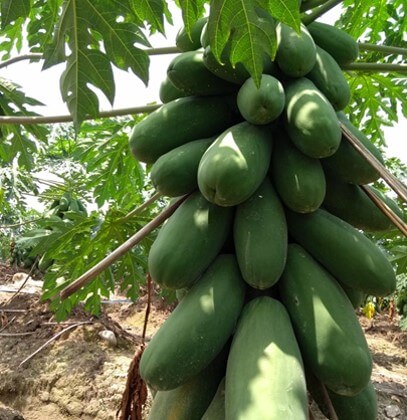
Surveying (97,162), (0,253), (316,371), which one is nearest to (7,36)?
(97,162)

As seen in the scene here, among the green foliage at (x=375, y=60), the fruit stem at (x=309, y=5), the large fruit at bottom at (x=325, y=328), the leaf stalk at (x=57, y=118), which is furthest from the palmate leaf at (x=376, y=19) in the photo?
the large fruit at bottom at (x=325, y=328)

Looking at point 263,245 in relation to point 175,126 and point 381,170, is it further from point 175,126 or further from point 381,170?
point 175,126

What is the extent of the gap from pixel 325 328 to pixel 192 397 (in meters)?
0.35

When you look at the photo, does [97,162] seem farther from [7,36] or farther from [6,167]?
[6,167]

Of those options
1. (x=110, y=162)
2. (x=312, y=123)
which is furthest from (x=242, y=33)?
(x=110, y=162)

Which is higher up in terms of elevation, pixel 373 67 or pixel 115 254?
pixel 373 67

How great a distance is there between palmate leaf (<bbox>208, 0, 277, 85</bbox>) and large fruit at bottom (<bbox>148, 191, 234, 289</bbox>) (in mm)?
361

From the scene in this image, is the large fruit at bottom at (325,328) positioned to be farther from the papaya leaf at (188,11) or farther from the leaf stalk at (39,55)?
the leaf stalk at (39,55)

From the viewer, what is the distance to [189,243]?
1.27m

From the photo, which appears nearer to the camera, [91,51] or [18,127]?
[91,51]

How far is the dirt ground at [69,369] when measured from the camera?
162 inches

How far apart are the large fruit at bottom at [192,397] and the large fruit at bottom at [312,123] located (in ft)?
1.84

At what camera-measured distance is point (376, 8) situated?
2855 mm

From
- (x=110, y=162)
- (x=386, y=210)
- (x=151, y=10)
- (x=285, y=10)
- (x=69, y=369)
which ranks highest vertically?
(x=285, y=10)
